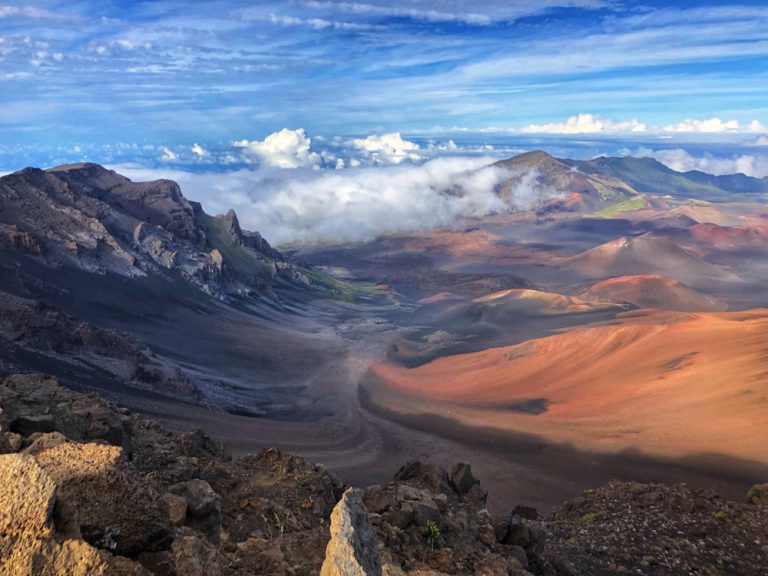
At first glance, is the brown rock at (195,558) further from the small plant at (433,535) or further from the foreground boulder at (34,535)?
the small plant at (433,535)

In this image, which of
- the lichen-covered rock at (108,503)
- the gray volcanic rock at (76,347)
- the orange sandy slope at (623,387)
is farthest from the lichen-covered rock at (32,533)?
the gray volcanic rock at (76,347)

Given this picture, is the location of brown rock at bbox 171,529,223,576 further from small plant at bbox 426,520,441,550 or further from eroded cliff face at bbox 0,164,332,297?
eroded cliff face at bbox 0,164,332,297

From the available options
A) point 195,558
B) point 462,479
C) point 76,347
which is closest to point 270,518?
point 195,558

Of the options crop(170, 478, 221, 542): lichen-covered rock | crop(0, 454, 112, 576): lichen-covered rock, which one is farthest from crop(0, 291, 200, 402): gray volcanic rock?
crop(0, 454, 112, 576): lichen-covered rock

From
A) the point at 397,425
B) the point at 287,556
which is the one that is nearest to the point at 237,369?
the point at 397,425

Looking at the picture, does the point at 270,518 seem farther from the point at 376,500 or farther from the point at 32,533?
the point at 32,533

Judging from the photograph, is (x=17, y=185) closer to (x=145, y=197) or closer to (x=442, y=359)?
(x=145, y=197)
